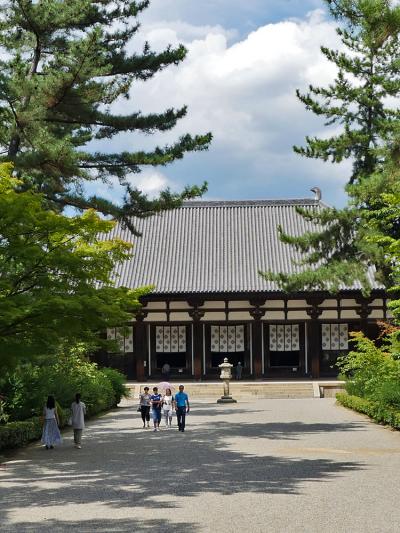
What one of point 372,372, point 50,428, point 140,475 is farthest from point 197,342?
point 140,475

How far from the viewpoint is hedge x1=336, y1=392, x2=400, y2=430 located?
18.5m

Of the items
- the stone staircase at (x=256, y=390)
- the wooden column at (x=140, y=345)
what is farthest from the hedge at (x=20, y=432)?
the wooden column at (x=140, y=345)

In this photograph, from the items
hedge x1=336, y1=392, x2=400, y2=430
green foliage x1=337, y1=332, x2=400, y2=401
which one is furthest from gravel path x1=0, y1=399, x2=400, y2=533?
green foliage x1=337, y1=332, x2=400, y2=401

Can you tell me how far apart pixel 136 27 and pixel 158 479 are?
1431 centimetres

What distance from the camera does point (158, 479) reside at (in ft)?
37.4

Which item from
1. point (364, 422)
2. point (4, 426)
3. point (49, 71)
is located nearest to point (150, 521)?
point (4, 426)

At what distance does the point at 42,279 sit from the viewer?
47.4 feet

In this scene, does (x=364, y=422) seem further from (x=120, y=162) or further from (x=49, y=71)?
(x=49, y=71)

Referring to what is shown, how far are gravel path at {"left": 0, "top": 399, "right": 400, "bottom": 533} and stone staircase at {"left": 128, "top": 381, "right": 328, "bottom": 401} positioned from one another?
13436 millimetres

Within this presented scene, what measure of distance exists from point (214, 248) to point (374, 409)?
836 inches

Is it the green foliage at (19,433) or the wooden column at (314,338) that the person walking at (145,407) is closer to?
the green foliage at (19,433)

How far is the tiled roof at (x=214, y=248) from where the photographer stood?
37.5m

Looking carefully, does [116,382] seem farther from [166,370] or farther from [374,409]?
[374,409]

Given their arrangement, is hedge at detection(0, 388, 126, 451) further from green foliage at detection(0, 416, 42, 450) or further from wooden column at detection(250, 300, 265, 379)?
wooden column at detection(250, 300, 265, 379)
